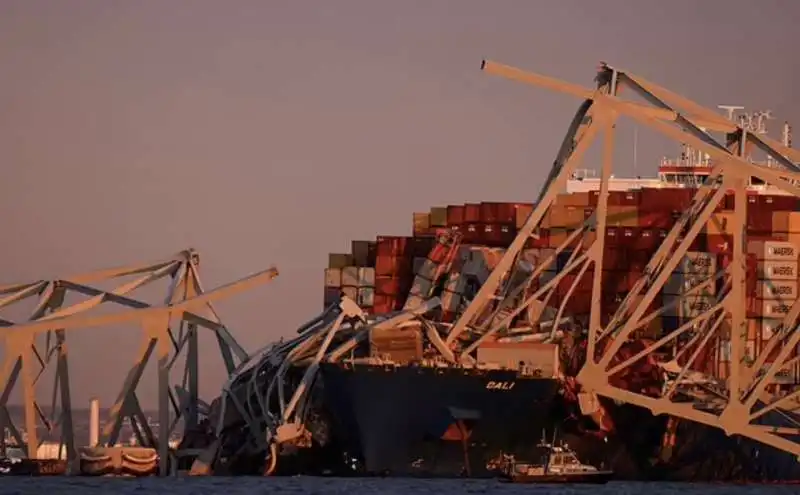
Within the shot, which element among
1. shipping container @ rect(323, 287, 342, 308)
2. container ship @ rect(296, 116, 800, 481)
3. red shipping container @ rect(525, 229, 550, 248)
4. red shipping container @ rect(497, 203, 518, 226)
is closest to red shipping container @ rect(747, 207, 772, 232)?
container ship @ rect(296, 116, 800, 481)

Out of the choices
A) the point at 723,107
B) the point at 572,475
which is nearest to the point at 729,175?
the point at 572,475

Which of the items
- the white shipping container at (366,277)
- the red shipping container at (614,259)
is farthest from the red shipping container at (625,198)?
the white shipping container at (366,277)

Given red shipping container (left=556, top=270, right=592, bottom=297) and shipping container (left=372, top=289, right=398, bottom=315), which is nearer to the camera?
red shipping container (left=556, top=270, right=592, bottom=297)

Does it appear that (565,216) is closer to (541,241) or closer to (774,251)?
(541,241)

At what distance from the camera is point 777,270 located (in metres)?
83.6

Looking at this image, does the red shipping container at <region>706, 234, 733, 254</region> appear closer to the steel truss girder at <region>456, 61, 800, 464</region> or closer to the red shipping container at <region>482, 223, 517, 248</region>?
the steel truss girder at <region>456, 61, 800, 464</region>

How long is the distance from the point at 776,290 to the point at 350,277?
2220cm

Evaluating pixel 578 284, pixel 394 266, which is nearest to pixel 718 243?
pixel 578 284

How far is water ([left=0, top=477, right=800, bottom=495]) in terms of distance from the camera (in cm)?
7088

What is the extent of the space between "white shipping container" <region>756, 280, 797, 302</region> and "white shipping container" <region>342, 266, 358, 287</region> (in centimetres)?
2130

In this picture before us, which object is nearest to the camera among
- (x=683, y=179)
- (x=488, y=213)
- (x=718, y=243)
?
(x=718, y=243)

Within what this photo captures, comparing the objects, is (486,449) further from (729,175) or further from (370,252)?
(370,252)

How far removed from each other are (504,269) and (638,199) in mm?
15924

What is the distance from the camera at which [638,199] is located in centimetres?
9056
